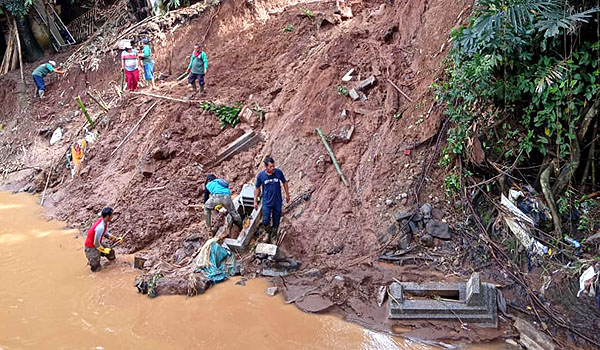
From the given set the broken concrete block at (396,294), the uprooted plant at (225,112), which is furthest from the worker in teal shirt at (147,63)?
the broken concrete block at (396,294)

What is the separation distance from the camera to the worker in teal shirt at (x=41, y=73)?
13.7 m

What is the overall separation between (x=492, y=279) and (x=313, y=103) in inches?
184

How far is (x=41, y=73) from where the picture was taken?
1402 cm

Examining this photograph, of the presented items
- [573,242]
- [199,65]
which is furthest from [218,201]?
[573,242]

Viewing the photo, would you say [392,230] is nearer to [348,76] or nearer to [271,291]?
[271,291]

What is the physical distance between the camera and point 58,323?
20.1 ft

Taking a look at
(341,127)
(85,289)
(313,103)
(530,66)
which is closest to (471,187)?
(530,66)

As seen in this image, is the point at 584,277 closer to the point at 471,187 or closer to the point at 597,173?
the point at 597,173

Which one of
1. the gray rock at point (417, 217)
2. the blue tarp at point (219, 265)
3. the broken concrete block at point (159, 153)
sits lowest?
the gray rock at point (417, 217)

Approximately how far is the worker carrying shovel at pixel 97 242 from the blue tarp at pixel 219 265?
1.69m

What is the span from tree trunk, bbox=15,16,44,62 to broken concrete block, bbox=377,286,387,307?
→ 15.4m

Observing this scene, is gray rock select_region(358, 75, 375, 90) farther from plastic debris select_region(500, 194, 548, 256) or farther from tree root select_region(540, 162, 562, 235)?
tree root select_region(540, 162, 562, 235)

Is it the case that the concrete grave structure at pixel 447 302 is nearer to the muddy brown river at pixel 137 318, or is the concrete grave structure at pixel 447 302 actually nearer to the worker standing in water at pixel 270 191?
the muddy brown river at pixel 137 318

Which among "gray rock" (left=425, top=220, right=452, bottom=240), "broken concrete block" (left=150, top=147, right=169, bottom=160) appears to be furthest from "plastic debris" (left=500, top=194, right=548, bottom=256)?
"broken concrete block" (left=150, top=147, right=169, bottom=160)
